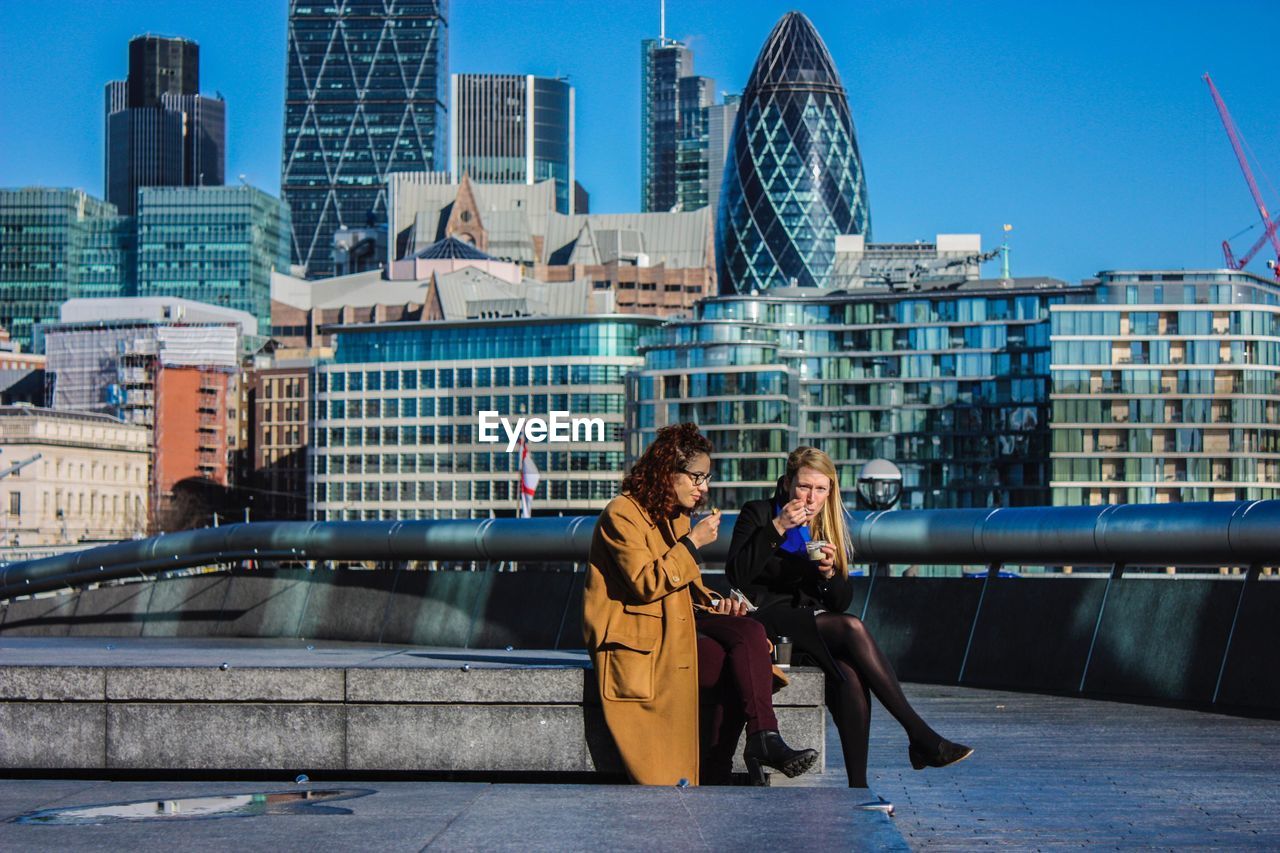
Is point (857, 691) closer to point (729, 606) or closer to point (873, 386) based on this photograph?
point (729, 606)

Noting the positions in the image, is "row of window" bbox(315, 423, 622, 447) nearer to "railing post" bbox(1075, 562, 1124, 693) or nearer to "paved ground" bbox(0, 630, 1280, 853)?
"railing post" bbox(1075, 562, 1124, 693)

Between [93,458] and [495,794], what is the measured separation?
166546 mm

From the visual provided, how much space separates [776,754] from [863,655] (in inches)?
46.7

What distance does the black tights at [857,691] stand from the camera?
996 centimetres

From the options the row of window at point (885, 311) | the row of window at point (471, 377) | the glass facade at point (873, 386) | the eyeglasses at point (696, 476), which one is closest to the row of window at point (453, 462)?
the row of window at point (471, 377)

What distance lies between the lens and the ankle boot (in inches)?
384

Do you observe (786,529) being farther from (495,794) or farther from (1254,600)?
Answer: (1254,600)

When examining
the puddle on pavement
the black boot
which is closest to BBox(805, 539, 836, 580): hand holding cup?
the black boot

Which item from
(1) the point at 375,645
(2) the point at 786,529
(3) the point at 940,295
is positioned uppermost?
(3) the point at 940,295

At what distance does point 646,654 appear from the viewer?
9.38m

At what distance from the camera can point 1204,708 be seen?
571 inches

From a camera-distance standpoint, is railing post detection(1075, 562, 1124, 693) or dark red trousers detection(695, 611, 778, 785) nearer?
dark red trousers detection(695, 611, 778, 785)

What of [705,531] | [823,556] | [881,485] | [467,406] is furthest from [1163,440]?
[705,531]

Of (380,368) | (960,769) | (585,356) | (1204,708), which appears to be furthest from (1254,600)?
(380,368)
